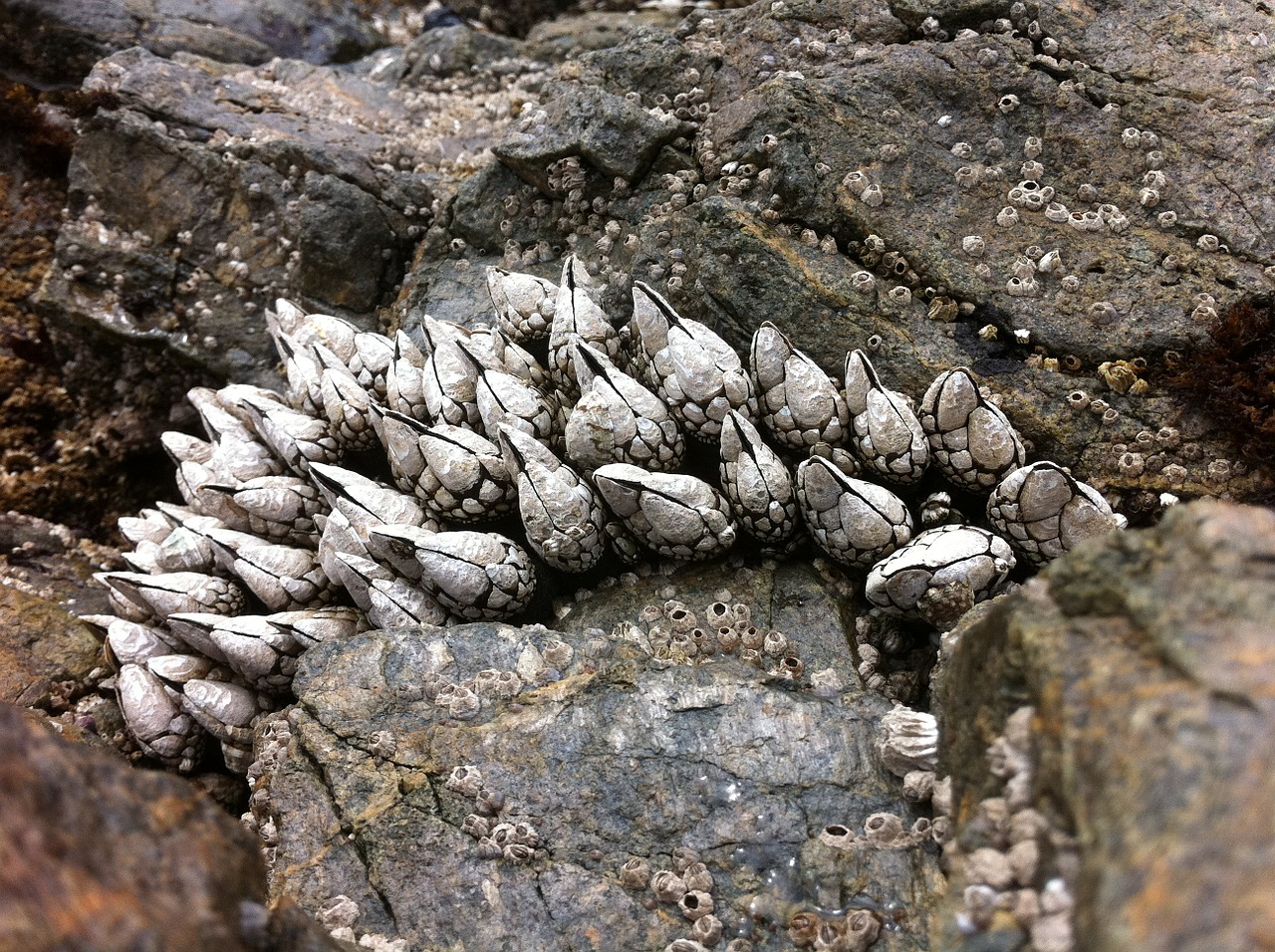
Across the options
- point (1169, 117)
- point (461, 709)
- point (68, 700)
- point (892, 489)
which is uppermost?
point (1169, 117)

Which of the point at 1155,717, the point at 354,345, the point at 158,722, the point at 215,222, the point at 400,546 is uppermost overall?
the point at 1155,717

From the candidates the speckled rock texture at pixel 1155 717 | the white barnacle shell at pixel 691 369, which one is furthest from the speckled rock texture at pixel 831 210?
the speckled rock texture at pixel 1155 717

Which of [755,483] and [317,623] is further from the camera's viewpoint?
[317,623]

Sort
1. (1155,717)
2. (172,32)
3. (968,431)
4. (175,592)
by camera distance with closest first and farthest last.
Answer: (1155,717) → (968,431) → (175,592) → (172,32)

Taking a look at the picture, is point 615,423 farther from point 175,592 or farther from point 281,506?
point 175,592

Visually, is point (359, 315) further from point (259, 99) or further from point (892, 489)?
point (892, 489)

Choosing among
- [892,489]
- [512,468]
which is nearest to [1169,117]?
[892,489]

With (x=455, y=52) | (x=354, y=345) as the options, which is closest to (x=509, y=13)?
(x=455, y=52)

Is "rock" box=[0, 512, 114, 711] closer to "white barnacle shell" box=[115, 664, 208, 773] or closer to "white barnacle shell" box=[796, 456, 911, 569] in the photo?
"white barnacle shell" box=[115, 664, 208, 773]
